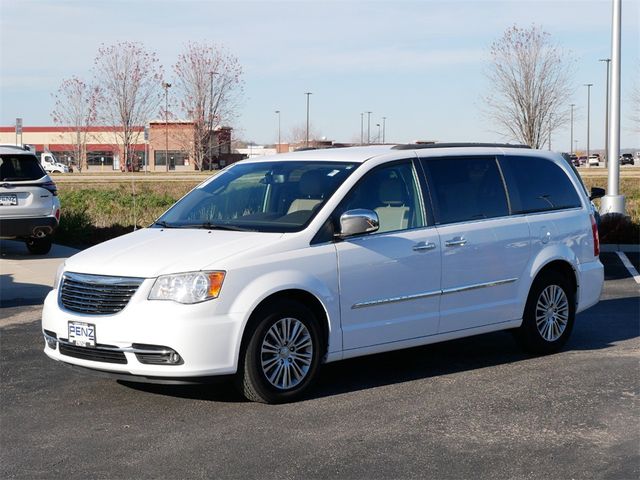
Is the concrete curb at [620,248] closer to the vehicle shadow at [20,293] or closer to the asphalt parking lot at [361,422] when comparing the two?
the asphalt parking lot at [361,422]

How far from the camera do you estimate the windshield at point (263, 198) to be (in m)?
7.36

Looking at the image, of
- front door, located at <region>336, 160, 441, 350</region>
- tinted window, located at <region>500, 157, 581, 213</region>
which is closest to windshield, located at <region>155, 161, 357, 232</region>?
front door, located at <region>336, 160, 441, 350</region>

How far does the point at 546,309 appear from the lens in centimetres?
873

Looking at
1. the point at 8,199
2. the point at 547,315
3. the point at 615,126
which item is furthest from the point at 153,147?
the point at 547,315

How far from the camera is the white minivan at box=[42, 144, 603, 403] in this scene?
6574 millimetres

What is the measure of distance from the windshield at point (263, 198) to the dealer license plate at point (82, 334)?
126cm

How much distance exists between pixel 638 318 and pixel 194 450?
6.37 m

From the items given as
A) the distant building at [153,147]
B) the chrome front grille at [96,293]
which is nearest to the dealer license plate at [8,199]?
the chrome front grille at [96,293]

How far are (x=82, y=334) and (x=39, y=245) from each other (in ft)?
32.8

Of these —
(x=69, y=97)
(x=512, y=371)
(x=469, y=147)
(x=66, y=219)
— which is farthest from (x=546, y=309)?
(x=69, y=97)

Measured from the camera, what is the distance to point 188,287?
6.54 meters

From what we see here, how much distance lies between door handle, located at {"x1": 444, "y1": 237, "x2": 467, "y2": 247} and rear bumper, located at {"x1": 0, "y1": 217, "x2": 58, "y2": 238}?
30.5 feet

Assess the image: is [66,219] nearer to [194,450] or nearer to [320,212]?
[320,212]

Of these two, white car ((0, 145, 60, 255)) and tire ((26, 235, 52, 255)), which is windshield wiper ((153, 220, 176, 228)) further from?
tire ((26, 235, 52, 255))
